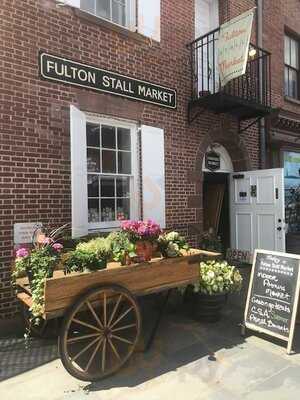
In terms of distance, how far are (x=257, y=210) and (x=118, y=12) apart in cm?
471

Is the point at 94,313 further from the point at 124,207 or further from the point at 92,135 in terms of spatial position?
the point at 92,135

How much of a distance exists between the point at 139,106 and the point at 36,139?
2.01m

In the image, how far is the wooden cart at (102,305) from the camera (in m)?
3.58

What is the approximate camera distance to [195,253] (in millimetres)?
4797

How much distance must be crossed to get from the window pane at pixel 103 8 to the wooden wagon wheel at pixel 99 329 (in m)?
4.89

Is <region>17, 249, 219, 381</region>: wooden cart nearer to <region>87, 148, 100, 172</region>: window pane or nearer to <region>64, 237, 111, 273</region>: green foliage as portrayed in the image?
<region>64, 237, 111, 273</region>: green foliage

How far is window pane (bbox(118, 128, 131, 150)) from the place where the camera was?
6875 mm

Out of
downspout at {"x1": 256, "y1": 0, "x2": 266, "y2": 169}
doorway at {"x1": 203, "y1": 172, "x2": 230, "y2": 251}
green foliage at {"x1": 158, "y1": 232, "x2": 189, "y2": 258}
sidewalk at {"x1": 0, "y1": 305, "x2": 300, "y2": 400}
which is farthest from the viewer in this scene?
downspout at {"x1": 256, "y1": 0, "x2": 266, "y2": 169}

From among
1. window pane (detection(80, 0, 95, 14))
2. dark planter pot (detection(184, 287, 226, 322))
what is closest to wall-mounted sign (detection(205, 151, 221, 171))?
window pane (detection(80, 0, 95, 14))

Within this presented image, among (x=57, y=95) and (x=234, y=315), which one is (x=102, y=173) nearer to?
(x=57, y=95)

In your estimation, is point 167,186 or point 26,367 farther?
point 167,186

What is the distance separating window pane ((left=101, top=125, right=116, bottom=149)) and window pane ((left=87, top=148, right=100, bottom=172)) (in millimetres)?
212

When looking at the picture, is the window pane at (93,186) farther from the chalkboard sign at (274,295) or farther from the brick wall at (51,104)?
the chalkboard sign at (274,295)

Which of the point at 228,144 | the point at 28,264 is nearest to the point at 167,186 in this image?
the point at 228,144
